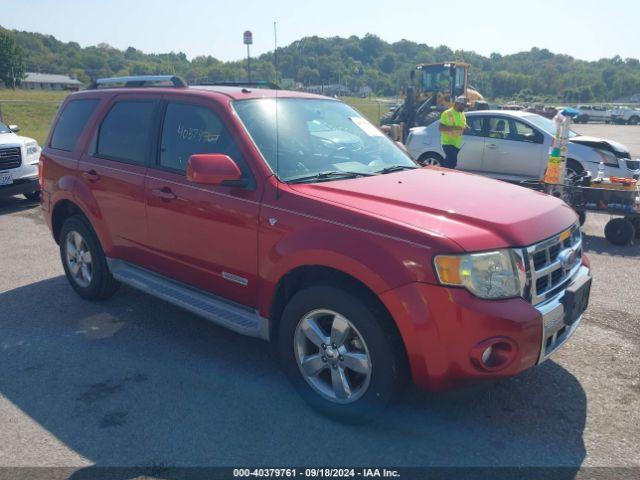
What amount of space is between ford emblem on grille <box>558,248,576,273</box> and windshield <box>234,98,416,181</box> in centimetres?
141

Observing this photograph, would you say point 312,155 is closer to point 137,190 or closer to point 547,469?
Result: point 137,190

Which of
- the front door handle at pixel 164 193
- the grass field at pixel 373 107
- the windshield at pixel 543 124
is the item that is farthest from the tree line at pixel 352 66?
the windshield at pixel 543 124

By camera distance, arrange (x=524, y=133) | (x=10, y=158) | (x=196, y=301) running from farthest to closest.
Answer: (x=524, y=133), (x=10, y=158), (x=196, y=301)

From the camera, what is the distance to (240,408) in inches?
138

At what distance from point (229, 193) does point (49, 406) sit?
1.77 m

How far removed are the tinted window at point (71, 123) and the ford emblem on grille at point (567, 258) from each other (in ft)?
13.7

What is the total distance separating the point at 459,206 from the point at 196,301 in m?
1.99

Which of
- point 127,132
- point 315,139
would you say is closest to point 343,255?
point 315,139

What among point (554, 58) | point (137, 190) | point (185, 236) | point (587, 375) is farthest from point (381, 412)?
point (554, 58)

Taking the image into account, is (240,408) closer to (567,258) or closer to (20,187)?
(567,258)

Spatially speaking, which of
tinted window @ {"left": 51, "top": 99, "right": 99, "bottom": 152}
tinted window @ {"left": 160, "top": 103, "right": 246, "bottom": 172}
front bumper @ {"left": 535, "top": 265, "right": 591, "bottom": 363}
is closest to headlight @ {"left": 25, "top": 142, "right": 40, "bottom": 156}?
tinted window @ {"left": 51, "top": 99, "right": 99, "bottom": 152}

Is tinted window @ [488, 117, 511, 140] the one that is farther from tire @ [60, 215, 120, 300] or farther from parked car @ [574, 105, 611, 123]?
parked car @ [574, 105, 611, 123]

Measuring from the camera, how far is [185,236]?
13.5 feet

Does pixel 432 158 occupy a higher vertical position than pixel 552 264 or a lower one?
lower
